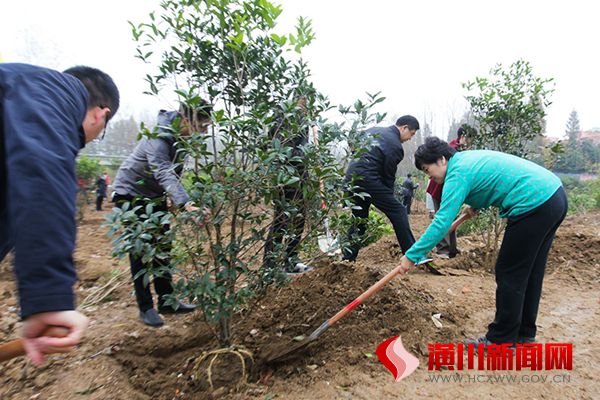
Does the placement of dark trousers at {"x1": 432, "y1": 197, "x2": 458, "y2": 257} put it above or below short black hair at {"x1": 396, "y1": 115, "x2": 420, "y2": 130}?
below

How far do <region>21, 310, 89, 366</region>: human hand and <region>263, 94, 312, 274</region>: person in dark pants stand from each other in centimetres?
139

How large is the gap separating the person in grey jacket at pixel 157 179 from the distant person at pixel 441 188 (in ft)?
10.9

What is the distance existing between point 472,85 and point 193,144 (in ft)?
12.7

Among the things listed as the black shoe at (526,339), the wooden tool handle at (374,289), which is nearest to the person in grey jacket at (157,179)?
the wooden tool handle at (374,289)

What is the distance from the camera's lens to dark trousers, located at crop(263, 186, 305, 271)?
233 cm

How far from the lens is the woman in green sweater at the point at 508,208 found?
7.64 ft

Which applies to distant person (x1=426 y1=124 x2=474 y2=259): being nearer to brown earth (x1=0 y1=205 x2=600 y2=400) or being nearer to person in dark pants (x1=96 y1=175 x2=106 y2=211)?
brown earth (x1=0 y1=205 x2=600 y2=400)

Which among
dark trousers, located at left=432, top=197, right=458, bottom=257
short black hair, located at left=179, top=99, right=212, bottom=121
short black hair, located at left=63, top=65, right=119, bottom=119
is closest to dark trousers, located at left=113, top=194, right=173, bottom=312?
short black hair, located at left=179, top=99, right=212, bottom=121

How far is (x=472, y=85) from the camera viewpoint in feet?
14.7

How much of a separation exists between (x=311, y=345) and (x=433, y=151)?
161cm

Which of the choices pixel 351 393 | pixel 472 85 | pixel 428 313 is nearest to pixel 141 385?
pixel 351 393

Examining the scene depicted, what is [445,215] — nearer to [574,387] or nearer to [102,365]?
[574,387]

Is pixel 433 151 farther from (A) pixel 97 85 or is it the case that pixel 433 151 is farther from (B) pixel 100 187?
(B) pixel 100 187

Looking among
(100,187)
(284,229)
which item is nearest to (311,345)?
(284,229)
